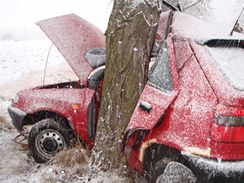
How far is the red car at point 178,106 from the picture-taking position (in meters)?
3.27

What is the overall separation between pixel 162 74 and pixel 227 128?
3.24 ft

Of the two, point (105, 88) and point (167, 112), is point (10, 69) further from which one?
point (167, 112)

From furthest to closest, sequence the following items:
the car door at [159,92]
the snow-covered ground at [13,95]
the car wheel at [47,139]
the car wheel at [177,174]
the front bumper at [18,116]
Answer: the front bumper at [18,116], the car wheel at [47,139], the snow-covered ground at [13,95], the car door at [159,92], the car wheel at [177,174]

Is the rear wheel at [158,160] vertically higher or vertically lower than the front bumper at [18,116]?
higher

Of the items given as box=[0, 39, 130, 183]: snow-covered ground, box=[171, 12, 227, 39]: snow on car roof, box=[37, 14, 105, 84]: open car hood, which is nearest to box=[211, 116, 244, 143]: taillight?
box=[171, 12, 227, 39]: snow on car roof

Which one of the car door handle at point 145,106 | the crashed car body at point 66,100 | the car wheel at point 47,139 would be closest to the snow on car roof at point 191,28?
the car door handle at point 145,106

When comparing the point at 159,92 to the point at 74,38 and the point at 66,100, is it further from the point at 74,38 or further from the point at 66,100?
the point at 74,38

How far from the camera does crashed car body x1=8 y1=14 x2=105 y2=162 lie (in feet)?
16.4

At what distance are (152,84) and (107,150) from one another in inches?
43.4

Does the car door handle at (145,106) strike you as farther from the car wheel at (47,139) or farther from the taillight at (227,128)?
the car wheel at (47,139)

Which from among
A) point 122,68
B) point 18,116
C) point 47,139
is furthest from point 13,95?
point 122,68

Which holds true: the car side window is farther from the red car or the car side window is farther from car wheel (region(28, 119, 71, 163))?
car wheel (region(28, 119, 71, 163))

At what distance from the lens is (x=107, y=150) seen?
15.1ft

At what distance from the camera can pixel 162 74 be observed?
3930 mm
